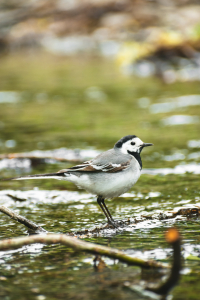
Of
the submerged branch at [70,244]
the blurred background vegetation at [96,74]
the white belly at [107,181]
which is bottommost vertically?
the submerged branch at [70,244]

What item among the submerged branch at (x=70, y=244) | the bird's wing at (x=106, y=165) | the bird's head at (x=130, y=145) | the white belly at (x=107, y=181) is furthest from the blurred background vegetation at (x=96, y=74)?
the submerged branch at (x=70, y=244)

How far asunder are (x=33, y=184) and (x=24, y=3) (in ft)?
116

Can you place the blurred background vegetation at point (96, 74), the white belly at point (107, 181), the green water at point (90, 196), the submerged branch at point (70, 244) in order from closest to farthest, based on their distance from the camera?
the submerged branch at point (70, 244) → the green water at point (90, 196) → the white belly at point (107, 181) → the blurred background vegetation at point (96, 74)

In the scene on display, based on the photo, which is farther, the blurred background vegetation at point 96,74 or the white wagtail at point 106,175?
the blurred background vegetation at point 96,74

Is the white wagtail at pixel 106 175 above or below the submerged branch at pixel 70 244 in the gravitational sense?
above

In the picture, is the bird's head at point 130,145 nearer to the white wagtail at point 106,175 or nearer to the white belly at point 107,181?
the white wagtail at point 106,175

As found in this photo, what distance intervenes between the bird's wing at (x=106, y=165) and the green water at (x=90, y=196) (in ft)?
1.98

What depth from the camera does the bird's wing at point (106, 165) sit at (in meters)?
5.08

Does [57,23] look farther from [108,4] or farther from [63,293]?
[63,293]

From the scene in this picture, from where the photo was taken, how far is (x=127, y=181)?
198 inches

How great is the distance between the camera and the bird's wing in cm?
508

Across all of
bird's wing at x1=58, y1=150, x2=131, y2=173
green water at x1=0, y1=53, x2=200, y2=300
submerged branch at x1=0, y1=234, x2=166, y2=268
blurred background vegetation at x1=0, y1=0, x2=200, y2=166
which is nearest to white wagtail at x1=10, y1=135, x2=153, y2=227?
bird's wing at x1=58, y1=150, x2=131, y2=173

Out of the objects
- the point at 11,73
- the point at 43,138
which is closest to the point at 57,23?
the point at 11,73

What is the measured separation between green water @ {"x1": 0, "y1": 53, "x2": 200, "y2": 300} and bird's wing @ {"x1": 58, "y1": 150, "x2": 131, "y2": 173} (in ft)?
1.98
